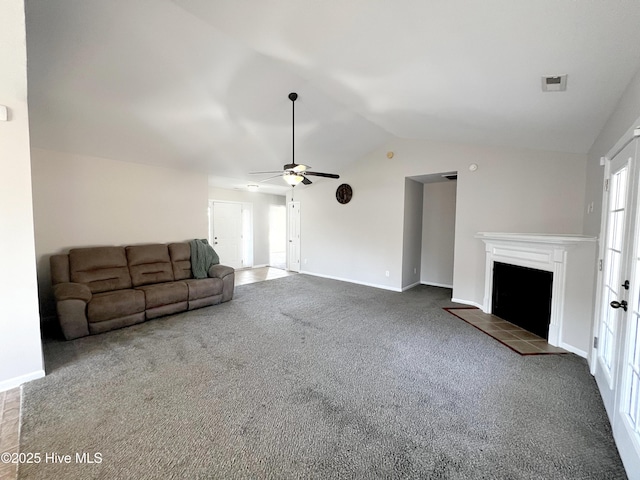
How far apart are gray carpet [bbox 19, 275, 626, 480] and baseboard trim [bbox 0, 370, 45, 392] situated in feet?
0.32

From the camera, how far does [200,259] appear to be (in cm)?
493

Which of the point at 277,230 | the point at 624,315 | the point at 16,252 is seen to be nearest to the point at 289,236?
the point at 277,230

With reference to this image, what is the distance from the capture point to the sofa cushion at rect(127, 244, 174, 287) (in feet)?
14.2

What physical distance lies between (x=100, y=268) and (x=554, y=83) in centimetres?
573

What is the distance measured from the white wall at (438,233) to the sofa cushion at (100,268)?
19.6 feet

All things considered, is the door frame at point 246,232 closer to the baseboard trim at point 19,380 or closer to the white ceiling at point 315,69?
the white ceiling at point 315,69

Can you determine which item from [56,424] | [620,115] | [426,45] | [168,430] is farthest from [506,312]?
[56,424]

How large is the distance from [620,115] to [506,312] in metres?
2.85

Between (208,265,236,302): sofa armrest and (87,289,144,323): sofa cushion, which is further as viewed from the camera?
(208,265,236,302): sofa armrest

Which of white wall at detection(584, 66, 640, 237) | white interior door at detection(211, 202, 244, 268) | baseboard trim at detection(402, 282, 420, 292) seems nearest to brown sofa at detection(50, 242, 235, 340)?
white interior door at detection(211, 202, 244, 268)

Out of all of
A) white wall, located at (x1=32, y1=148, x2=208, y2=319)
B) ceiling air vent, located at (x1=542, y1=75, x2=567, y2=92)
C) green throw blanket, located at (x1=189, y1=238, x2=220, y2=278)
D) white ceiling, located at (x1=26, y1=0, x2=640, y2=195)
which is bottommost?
green throw blanket, located at (x1=189, y1=238, x2=220, y2=278)

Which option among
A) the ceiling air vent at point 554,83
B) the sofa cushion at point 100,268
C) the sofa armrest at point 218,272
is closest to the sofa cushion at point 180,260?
the sofa armrest at point 218,272

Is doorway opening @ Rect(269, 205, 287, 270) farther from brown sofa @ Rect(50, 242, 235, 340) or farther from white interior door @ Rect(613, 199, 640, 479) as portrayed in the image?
white interior door @ Rect(613, 199, 640, 479)

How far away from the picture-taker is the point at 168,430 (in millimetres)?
1853
